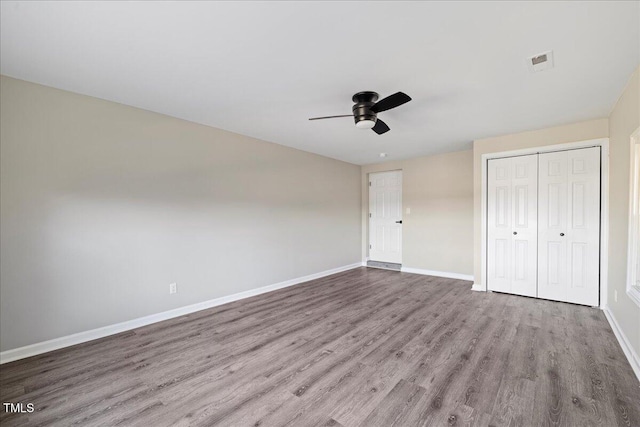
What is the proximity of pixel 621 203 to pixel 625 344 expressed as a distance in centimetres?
137

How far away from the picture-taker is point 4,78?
2.34 meters

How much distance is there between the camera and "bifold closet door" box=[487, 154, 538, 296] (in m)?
4.00

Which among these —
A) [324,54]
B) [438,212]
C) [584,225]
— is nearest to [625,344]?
[584,225]

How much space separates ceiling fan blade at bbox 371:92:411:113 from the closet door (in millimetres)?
2890

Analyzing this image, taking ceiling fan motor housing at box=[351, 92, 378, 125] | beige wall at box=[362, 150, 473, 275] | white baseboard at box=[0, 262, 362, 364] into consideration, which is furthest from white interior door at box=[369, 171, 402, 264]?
ceiling fan motor housing at box=[351, 92, 378, 125]

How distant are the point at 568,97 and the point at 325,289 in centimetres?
393

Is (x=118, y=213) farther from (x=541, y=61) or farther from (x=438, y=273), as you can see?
(x=438, y=273)

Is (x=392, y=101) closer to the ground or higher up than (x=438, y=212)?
higher up

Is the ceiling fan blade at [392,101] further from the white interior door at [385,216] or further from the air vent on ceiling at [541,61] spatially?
the white interior door at [385,216]

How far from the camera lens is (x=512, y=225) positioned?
13.6ft

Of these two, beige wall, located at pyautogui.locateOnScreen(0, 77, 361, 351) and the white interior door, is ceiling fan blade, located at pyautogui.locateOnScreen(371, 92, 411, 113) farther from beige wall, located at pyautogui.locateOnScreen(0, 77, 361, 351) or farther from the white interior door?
the white interior door

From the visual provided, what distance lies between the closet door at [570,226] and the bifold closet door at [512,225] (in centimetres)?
10

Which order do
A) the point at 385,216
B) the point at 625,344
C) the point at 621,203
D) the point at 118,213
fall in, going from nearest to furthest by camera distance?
the point at 625,344 → the point at 621,203 → the point at 118,213 → the point at 385,216

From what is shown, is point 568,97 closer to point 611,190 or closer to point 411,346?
point 611,190
